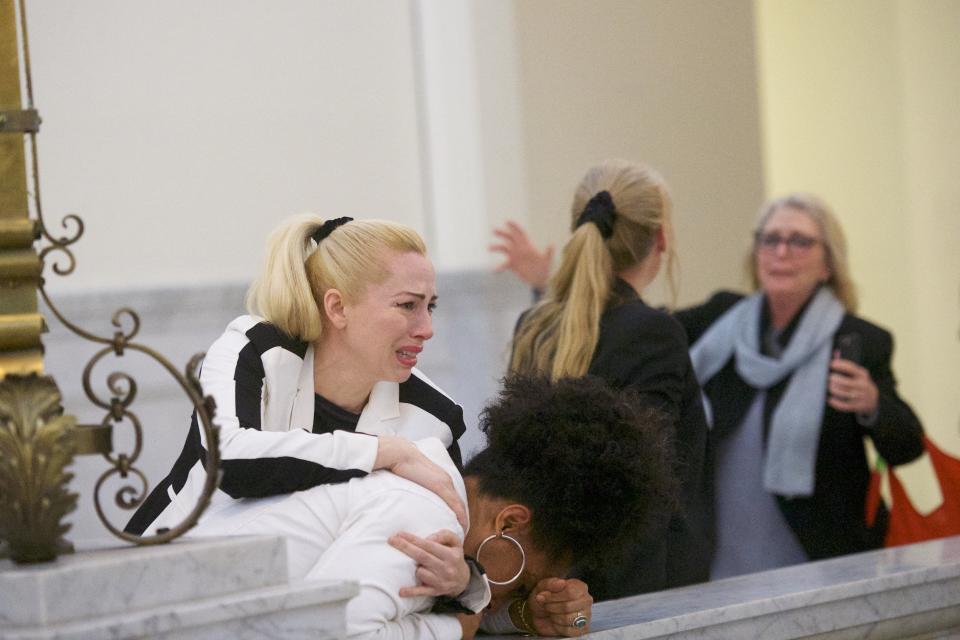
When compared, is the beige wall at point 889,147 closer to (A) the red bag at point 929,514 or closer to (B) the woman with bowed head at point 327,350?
(A) the red bag at point 929,514

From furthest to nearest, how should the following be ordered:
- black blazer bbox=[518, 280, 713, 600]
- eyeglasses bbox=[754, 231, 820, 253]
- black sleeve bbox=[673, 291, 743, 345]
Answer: black sleeve bbox=[673, 291, 743, 345] → eyeglasses bbox=[754, 231, 820, 253] → black blazer bbox=[518, 280, 713, 600]

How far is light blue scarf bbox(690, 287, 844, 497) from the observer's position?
4531 millimetres

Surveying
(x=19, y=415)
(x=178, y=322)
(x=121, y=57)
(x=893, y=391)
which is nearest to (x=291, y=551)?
(x=19, y=415)

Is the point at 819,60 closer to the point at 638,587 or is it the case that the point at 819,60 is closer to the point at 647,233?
the point at 647,233

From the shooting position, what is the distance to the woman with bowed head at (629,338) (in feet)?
10.6

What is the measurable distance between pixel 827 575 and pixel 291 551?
1387mm

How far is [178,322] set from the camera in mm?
5484

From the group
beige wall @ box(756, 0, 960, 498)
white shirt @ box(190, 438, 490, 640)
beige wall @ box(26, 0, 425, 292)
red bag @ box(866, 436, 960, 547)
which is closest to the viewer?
white shirt @ box(190, 438, 490, 640)

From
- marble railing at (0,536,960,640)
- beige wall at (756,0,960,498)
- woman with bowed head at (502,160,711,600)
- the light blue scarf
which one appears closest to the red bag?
the light blue scarf

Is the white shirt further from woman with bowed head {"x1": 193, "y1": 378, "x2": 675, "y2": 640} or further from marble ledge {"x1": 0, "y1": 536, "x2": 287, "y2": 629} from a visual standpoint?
marble ledge {"x1": 0, "y1": 536, "x2": 287, "y2": 629}

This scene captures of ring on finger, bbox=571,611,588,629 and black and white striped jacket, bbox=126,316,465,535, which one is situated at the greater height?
black and white striped jacket, bbox=126,316,465,535

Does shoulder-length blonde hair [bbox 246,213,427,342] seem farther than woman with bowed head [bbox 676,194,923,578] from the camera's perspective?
No

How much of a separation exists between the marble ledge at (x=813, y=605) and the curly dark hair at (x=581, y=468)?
20 cm

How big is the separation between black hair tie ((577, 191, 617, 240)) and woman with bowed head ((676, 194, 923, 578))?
4.25 ft
